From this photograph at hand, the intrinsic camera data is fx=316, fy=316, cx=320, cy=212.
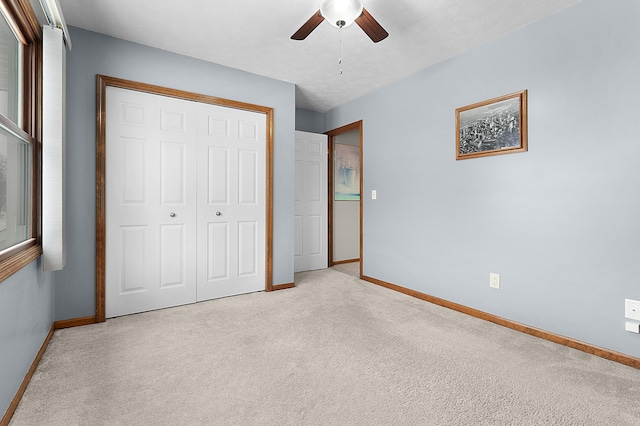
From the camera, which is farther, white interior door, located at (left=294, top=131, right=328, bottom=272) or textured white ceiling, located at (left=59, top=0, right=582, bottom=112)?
white interior door, located at (left=294, top=131, right=328, bottom=272)

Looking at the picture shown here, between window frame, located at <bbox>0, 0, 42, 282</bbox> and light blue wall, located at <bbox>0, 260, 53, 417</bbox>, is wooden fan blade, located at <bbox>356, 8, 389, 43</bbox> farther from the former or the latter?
light blue wall, located at <bbox>0, 260, 53, 417</bbox>

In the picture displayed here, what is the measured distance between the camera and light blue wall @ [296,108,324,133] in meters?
4.73

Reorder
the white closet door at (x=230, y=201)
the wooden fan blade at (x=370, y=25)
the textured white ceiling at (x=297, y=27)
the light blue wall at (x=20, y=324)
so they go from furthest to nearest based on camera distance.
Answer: the white closet door at (x=230, y=201) → the textured white ceiling at (x=297, y=27) → the wooden fan blade at (x=370, y=25) → the light blue wall at (x=20, y=324)

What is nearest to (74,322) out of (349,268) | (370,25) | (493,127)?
(370,25)

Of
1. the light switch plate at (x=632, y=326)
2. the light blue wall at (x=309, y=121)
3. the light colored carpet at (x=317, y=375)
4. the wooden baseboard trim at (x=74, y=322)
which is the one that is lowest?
the light colored carpet at (x=317, y=375)

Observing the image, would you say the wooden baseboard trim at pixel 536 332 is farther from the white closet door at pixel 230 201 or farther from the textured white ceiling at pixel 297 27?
the textured white ceiling at pixel 297 27

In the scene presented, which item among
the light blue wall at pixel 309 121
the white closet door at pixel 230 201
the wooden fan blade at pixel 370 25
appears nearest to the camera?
the wooden fan blade at pixel 370 25

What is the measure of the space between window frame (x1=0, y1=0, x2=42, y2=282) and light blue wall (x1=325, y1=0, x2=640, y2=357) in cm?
314

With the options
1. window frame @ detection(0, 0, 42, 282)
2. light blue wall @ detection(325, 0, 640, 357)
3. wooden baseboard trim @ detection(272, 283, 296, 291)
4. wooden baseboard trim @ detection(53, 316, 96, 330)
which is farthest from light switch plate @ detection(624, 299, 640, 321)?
wooden baseboard trim @ detection(53, 316, 96, 330)

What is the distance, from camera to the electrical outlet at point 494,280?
2.68m

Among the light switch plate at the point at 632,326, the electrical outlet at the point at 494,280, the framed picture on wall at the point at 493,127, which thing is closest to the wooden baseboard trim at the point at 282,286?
the electrical outlet at the point at 494,280

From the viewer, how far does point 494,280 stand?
Result: 8.88 feet

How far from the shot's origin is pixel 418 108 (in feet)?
11.1

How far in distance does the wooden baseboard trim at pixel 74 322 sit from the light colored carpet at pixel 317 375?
0.08 m
